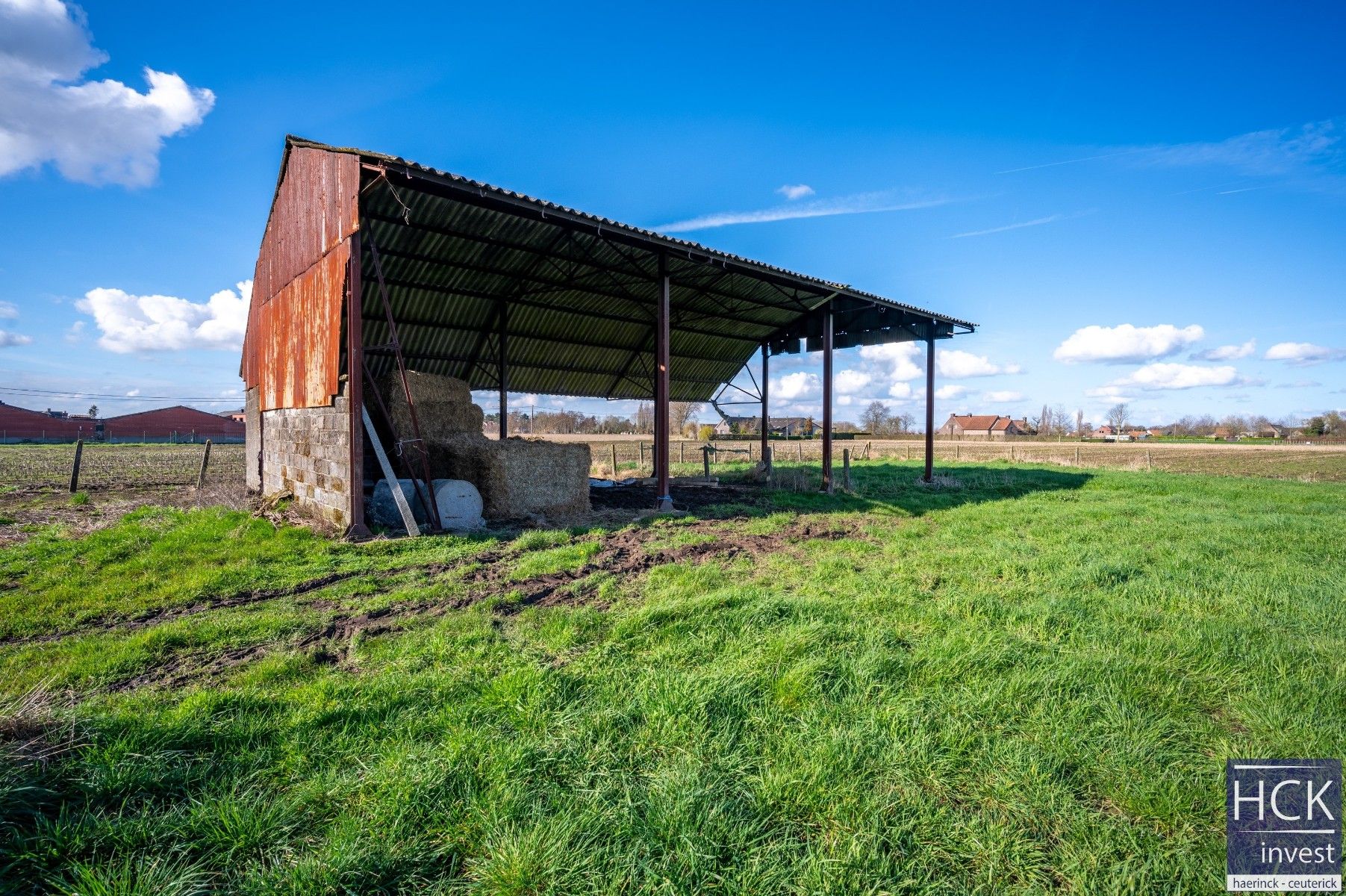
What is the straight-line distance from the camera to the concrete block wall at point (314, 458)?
29.4 feet

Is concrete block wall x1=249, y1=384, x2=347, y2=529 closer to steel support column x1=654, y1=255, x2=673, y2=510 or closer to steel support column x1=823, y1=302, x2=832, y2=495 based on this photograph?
steel support column x1=654, y1=255, x2=673, y2=510

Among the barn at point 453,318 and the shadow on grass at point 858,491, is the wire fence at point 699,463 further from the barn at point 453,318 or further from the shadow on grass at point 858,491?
the barn at point 453,318

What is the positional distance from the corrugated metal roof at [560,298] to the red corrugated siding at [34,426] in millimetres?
68412

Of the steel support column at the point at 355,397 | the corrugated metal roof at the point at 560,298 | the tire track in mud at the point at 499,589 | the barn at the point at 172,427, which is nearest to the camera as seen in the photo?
the tire track in mud at the point at 499,589

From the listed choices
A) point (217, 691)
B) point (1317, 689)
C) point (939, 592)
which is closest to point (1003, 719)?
point (1317, 689)

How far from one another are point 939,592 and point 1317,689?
102 inches

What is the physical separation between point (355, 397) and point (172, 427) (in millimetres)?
79883

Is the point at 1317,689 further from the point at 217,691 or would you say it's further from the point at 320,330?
the point at 320,330

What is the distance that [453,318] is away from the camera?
15.6 meters

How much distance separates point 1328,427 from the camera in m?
67.2

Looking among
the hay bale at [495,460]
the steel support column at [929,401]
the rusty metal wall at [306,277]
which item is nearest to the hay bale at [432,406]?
the hay bale at [495,460]

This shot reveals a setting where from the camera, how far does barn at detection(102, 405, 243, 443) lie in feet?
211

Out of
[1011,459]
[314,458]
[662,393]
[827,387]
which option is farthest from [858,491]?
[1011,459]

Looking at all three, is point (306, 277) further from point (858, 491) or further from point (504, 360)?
point (858, 491)
